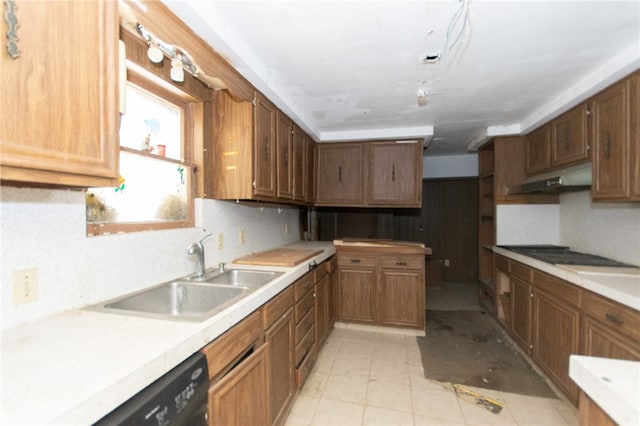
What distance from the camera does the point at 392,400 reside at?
190cm

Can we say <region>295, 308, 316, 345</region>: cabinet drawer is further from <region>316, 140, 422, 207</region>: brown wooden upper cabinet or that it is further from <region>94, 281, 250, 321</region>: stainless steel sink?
Answer: <region>316, 140, 422, 207</region>: brown wooden upper cabinet

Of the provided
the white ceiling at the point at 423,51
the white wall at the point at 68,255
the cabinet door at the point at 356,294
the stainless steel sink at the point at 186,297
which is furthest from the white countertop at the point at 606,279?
the white wall at the point at 68,255

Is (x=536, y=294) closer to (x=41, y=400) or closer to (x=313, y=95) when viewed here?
(x=313, y=95)

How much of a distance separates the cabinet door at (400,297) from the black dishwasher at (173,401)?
2.32 metres

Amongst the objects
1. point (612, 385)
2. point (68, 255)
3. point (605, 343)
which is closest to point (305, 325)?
point (68, 255)

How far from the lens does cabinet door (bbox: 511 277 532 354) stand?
2396 millimetres

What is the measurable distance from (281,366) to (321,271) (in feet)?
3.33

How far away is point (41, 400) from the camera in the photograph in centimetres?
57

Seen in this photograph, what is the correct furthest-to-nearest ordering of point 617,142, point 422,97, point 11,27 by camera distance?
1. point 422,97
2. point 617,142
3. point 11,27

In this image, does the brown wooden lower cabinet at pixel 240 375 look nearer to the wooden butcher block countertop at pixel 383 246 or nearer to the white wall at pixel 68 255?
the white wall at pixel 68 255

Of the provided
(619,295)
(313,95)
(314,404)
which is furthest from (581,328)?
(313,95)

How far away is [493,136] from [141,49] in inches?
134

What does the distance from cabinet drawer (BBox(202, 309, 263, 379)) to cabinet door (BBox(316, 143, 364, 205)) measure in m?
2.19

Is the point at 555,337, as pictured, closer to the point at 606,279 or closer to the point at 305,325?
the point at 606,279
